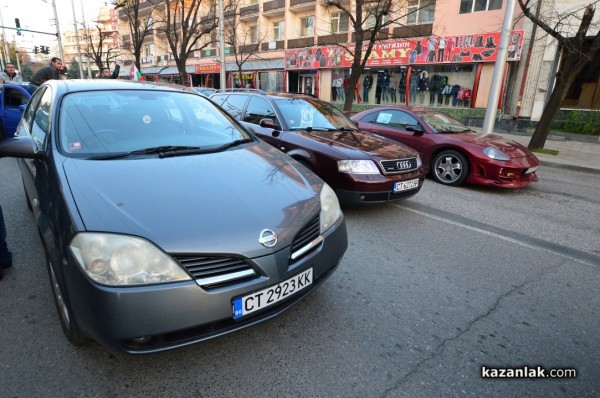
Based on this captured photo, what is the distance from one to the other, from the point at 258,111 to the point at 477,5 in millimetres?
16338

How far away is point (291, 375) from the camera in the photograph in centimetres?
202

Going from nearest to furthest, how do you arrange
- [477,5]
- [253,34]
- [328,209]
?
[328,209]
[477,5]
[253,34]

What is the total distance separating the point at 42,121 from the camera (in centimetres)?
292

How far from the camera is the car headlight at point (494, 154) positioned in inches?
236

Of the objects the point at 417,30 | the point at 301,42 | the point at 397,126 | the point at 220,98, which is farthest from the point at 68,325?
the point at 301,42

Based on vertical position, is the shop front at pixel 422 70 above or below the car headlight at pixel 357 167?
above

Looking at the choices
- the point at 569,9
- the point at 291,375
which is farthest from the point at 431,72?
the point at 291,375

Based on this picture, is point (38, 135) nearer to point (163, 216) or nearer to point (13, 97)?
point (163, 216)

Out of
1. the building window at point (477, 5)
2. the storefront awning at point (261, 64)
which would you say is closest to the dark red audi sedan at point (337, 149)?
the building window at point (477, 5)

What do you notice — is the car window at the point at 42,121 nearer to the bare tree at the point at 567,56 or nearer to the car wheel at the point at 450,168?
the car wheel at the point at 450,168

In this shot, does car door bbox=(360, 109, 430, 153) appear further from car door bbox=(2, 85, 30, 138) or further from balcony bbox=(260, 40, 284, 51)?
balcony bbox=(260, 40, 284, 51)

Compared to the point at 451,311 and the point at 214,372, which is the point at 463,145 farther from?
the point at 214,372

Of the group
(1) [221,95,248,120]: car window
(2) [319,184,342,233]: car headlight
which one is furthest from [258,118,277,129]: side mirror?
(2) [319,184,342,233]: car headlight

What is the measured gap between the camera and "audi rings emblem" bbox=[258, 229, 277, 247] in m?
1.89
